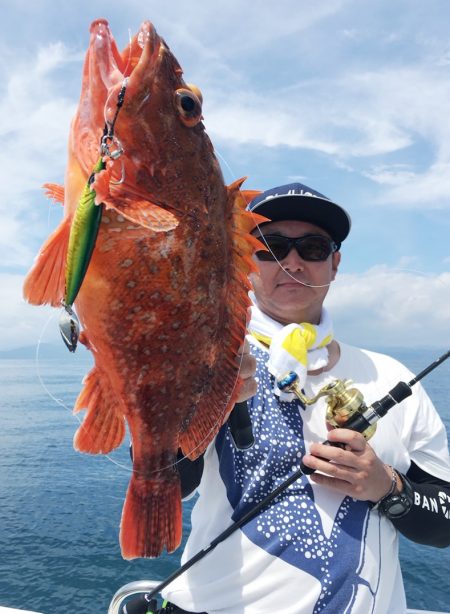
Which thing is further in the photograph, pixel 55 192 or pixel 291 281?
pixel 291 281

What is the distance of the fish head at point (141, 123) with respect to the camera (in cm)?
139

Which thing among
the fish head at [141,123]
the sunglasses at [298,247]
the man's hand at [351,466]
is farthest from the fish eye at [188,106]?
the man's hand at [351,466]

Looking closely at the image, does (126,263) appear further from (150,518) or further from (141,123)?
(150,518)

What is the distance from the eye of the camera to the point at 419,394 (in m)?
3.01

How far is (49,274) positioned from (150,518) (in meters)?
0.97

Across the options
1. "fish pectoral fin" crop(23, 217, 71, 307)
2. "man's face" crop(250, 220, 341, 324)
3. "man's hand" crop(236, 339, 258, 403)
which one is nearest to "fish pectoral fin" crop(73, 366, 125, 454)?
"fish pectoral fin" crop(23, 217, 71, 307)

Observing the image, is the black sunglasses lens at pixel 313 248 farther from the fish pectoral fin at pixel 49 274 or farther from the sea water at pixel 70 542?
the sea water at pixel 70 542

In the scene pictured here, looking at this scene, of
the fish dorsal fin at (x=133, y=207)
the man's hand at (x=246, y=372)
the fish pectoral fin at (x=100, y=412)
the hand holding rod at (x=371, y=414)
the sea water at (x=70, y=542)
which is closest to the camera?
the fish dorsal fin at (x=133, y=207)

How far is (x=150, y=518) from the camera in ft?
5.25

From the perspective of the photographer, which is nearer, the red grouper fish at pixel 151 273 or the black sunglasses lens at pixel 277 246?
the red grouper fish at pixel 151 273

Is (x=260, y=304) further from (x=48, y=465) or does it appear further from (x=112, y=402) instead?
(x=48, y=465)

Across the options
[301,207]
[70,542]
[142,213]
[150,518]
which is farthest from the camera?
[70,542]

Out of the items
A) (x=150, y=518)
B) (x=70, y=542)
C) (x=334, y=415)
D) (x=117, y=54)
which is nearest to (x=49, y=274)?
(x=117, y=54)

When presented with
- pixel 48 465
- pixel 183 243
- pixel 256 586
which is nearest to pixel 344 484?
pixel 256 586
